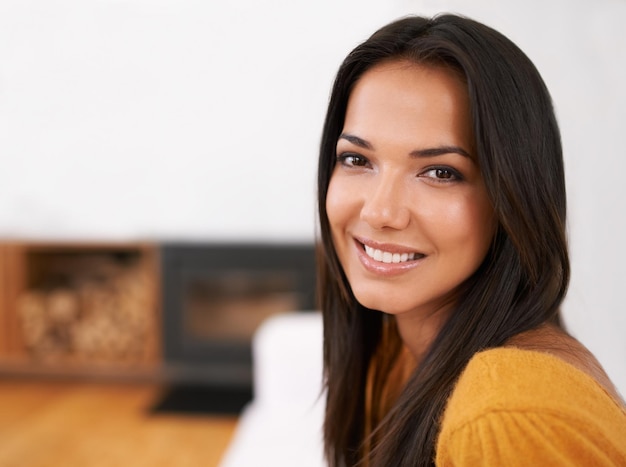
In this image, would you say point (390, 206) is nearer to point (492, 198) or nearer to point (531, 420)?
point (492, 198)

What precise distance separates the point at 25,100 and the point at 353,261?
3419mm

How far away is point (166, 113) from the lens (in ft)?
12.6

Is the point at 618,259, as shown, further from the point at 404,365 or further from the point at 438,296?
the point at 438,296

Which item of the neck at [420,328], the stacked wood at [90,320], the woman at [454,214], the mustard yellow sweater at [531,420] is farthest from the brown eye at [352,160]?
the stacked wood at [90,320]

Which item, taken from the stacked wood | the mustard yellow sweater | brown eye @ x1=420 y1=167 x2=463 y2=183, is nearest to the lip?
brown eye @ x1=420 y1=167 x2=463 y2=183

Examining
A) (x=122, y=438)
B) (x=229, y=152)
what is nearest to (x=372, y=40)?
(x=122, y=438)

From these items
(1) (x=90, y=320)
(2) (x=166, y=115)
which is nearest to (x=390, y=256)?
(2) (x=166, y=115)

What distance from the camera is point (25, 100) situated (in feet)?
12.9

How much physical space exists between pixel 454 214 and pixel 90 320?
11.0 ft

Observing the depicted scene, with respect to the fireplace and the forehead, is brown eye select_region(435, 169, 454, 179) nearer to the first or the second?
the forehead

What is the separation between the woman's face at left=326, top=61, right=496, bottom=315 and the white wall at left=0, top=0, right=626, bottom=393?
102 inches

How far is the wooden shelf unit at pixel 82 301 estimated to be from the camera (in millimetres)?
3752

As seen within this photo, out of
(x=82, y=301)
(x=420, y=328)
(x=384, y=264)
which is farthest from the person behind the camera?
(x=82, y=301)

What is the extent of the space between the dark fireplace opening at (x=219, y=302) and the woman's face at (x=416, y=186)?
8.47 ft
